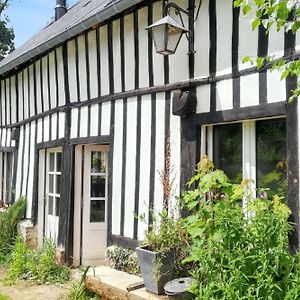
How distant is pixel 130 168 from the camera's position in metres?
4.91

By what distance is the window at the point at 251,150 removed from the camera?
137 inches

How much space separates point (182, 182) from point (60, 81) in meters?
3.27

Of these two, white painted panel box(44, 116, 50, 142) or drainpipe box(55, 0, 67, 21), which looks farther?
drainpipe box(55, 0, 67, 21)

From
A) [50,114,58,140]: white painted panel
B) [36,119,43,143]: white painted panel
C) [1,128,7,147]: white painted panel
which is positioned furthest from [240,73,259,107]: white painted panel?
[1,128,7,147]: white painted panel

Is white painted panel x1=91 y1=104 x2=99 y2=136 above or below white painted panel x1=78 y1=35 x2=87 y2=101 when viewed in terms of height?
below

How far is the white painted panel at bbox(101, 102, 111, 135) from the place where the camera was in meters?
5.35

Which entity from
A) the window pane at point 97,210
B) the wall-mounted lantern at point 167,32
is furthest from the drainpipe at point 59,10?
the wall-mounted lantern at point 167,32

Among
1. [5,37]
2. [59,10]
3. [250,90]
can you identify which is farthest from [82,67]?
[5,37]

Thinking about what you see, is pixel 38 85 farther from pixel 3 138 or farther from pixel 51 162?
pixel 3 138

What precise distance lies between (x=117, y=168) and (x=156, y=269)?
1.79 metres

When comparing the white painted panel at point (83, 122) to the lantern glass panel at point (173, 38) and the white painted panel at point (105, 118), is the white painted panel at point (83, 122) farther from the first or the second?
the lantern glass panel at point (173, 38)

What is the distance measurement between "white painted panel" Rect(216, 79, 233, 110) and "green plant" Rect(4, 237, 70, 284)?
328 cm

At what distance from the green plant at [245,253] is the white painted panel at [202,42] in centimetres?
138

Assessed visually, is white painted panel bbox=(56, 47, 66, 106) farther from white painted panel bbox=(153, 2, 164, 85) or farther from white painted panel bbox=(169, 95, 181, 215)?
white painted panel bbox=(169, 95, 181, 215)
